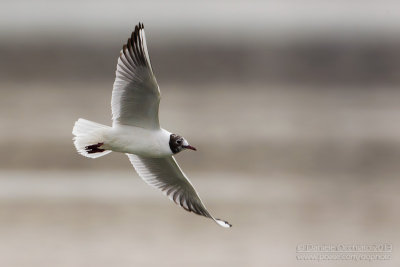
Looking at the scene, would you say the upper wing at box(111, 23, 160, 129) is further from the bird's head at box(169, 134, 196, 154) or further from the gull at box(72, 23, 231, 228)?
the bird's head at box(169, 134, 196, 154)

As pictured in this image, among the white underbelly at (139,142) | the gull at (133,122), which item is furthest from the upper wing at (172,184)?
the white underbelly at (139,142)

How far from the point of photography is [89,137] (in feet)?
22.7

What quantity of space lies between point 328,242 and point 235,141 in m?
4.57

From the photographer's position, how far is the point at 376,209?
13.5 m

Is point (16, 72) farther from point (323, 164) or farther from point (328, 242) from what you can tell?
point (328, 242)

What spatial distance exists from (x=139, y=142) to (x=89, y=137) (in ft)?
1.00

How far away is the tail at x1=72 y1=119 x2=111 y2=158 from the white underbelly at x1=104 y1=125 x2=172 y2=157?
0.18 ft

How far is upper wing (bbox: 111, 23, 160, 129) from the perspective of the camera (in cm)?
673

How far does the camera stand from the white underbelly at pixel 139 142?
6.85m

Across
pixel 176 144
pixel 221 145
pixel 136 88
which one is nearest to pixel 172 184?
pixel 176 144

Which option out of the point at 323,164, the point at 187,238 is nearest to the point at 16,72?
the point at 323,164

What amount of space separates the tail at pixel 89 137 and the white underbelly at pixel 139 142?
0.05 m

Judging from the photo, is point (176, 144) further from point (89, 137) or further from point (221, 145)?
point (221, 145)

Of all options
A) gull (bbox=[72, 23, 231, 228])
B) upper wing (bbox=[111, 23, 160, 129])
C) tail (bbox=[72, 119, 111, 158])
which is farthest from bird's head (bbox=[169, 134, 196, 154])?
tail (bbox=[72, 119, 111, 158])
